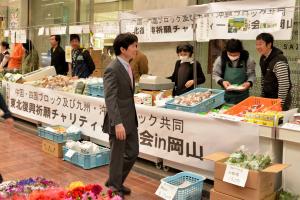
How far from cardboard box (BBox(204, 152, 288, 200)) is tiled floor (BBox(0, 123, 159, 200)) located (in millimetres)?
970

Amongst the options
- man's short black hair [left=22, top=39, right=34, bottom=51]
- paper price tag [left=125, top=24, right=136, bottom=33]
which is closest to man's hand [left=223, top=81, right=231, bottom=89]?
paper price tag [left=125, top=24, right=136, bottom=33]

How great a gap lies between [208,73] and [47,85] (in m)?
2.88

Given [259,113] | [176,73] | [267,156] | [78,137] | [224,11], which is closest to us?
[267,156]

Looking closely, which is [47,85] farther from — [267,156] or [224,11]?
[267,156]

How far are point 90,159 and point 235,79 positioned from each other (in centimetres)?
210

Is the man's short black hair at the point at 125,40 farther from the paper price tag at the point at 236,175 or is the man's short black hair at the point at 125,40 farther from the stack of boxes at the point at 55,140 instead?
the stack of boxes at the point at 55,140

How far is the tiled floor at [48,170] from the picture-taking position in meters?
4.29

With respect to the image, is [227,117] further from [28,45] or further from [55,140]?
[28,45]

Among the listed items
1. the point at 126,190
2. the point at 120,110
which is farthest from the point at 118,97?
the point at 126,190

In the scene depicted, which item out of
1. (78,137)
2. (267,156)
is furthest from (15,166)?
(267,156)

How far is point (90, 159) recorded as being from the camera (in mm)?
4824

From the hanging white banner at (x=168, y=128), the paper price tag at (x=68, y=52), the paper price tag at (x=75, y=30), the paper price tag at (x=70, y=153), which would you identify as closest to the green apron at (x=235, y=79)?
the hanging white banner at (x=168, y=128)

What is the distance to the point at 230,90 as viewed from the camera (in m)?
4.51

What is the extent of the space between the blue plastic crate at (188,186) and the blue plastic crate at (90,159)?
4.84ft
